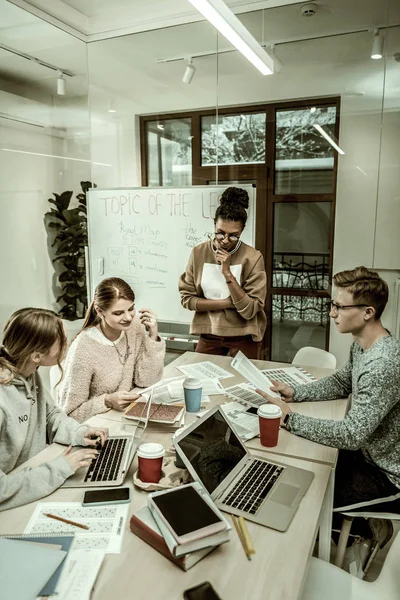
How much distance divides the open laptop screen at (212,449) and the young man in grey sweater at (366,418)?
1.12 ft

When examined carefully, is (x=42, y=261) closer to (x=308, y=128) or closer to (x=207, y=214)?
(x=207, y=214)

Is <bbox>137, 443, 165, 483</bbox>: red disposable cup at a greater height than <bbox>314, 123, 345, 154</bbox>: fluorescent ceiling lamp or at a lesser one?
lesser

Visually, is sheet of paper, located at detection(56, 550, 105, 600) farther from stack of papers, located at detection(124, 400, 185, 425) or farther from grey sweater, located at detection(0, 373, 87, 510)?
stack of papers, located at detection(124, 400, 185, 425)

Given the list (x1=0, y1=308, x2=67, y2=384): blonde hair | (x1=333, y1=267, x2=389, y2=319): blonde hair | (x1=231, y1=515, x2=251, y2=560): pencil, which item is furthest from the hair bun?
(x1=231, y1=515, x2=251, y2=560): pencil

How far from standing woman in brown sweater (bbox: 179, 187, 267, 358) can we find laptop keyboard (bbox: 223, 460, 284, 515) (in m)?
1.40

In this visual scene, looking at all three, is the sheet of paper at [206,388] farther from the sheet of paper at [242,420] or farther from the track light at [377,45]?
the track light at [377,45]

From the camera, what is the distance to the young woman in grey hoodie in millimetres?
1533

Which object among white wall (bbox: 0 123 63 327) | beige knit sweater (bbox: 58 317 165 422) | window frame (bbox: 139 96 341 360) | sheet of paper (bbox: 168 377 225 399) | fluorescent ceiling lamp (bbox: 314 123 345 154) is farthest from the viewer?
white wall (bbox: 0 123 63 327)

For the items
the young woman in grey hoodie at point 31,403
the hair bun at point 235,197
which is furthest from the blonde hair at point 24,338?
the hair bun at point 235,197

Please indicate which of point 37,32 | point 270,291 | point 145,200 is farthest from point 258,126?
point 37,32

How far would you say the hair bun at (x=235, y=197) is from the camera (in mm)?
3240

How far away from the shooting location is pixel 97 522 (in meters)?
1.21

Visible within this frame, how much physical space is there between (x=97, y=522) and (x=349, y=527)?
3.13ft

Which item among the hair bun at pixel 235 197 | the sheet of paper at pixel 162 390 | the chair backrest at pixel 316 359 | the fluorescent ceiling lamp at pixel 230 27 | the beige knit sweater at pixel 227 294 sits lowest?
the chair backrest at pixel 316 359
